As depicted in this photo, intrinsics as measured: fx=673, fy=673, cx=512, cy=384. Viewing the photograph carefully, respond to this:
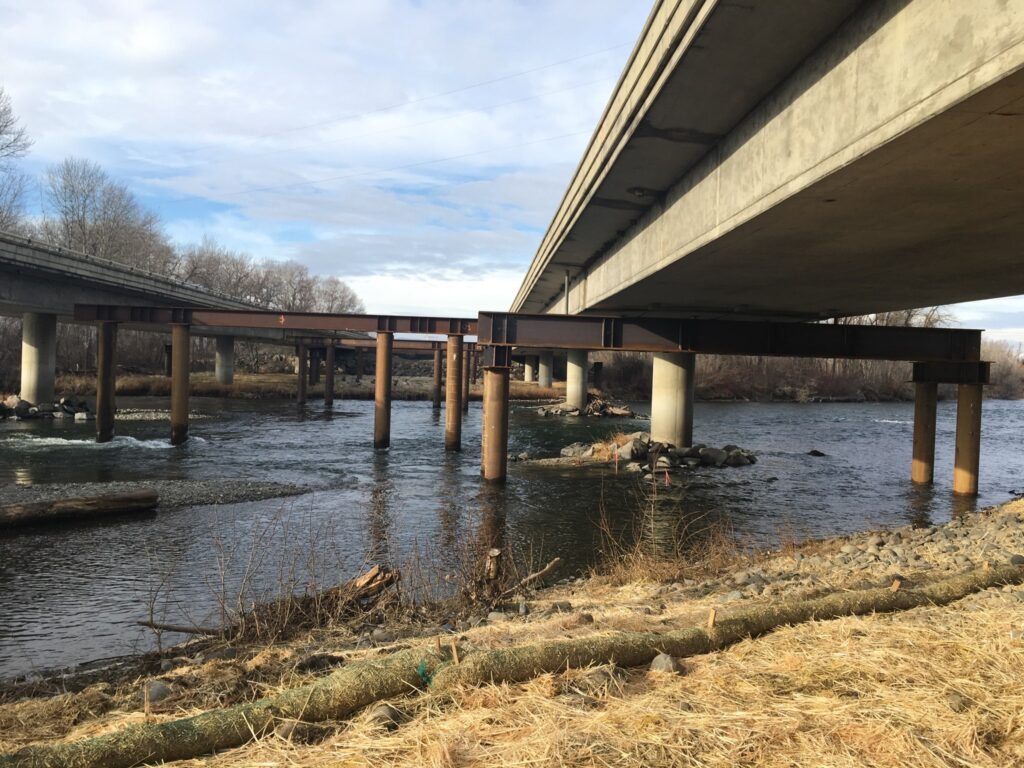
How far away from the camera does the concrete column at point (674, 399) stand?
23.0 metres

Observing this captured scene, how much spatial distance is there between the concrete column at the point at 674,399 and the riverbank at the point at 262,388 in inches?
1185

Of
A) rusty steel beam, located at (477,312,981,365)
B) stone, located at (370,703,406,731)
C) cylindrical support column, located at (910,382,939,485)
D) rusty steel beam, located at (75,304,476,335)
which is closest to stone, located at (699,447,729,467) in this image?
cylindrical support column, located at (910,382,939,485)

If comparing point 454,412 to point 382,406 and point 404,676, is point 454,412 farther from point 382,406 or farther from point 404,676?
point 404,676

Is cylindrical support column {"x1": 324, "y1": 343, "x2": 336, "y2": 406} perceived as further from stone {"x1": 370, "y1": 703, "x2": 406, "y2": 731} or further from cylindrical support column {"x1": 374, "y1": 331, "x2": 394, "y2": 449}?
stone {"x1": 370, "y1": 703, "x2": 406, "y2": 731}

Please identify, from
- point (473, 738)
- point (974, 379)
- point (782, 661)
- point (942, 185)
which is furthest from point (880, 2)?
point (974, 379)

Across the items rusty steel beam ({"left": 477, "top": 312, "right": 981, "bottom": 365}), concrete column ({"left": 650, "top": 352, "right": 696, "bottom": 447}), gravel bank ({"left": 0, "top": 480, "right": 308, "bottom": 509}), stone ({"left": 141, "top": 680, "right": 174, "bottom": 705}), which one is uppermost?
rusty steel beam ({"left": 477, "top": 312, "right": 981, "bottom": 365})

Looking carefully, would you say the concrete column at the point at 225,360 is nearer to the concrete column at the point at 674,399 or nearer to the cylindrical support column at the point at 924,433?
the concrete column at the point at 674,399

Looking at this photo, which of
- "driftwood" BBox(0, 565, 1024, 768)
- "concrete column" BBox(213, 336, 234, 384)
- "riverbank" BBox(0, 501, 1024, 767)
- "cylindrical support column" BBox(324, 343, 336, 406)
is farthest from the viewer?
"concrete column" BBox(213, 336, 234, 384)

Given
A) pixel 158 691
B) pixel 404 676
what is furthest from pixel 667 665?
pixel 158 691

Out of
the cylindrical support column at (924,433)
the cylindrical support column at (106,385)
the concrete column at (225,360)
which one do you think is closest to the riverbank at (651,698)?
the cylindrical support column at (924,433)

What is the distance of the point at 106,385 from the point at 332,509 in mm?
15051

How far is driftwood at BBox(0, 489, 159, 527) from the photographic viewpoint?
38.5 feet

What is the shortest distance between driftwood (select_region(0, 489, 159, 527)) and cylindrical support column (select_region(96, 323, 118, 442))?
12.3 m

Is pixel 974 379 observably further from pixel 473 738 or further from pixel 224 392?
pixel 224 392
